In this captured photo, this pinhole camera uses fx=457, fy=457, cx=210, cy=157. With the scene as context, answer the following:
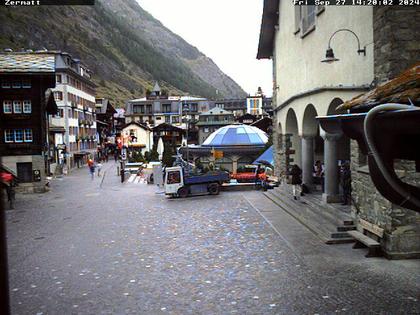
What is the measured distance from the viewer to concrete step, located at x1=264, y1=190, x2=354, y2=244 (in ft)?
43.7

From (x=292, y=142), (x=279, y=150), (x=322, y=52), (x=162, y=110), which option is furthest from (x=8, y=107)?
(x=162, y=110)

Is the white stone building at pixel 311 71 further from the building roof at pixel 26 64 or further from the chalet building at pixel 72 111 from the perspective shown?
the chalet building at pixel 72 111

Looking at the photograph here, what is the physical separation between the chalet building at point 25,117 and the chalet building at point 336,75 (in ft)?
61.6

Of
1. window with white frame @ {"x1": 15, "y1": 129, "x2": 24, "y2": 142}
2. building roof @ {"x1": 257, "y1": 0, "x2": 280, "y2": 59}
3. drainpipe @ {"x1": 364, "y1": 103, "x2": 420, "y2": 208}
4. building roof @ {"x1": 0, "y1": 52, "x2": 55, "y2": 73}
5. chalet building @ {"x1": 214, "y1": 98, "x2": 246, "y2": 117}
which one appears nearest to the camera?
drainpipe @ {"x1": 364, "y1": 103, "x2": 420, "y2": 208}

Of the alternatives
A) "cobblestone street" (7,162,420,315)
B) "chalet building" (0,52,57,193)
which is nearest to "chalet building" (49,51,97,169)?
"chalet building" (0,52,57,193)

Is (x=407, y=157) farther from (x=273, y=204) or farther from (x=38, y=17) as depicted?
(x=38, y=17)

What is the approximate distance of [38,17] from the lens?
176000 mm

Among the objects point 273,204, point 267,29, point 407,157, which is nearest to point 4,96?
point 267,29

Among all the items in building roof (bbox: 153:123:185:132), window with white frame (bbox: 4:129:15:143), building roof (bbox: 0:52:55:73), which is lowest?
window with white frame (bbox: 4:129:15:143)

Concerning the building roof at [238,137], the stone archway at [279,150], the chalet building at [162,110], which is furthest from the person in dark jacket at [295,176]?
the chalet building at [162,110]

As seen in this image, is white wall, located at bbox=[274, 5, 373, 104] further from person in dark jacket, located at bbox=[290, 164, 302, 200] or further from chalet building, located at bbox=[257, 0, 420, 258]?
person in dark jacket, located at bbox=[290, 164, 302, 200]

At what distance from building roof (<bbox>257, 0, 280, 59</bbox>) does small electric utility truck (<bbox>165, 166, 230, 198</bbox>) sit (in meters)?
8.72

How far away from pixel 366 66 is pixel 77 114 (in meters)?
61.4

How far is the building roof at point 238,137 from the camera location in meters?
45.0
